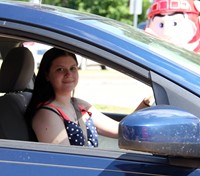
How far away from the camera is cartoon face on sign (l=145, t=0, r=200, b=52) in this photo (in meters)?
5.50

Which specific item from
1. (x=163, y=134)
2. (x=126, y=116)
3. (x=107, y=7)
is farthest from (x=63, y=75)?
(x=107, y=7)

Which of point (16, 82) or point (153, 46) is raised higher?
point (153, 46)

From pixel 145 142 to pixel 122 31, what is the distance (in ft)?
2.20

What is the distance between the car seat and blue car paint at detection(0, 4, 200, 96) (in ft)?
2.38

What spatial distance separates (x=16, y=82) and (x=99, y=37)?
1.20 meters

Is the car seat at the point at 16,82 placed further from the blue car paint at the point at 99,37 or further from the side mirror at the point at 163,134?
the side mirror at the point at 163,134

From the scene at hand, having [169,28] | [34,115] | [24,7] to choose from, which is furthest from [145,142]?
[169,28]

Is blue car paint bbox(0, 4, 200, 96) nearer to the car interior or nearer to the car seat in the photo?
the car interior

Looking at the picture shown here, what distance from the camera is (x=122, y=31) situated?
2199mm

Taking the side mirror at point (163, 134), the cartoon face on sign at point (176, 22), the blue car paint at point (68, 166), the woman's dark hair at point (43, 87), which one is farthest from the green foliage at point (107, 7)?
the side mirror at point (163, 134)

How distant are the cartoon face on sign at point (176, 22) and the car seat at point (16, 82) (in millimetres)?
2645

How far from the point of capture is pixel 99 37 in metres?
1.93

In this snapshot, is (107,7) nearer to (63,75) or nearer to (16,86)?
(16,86)

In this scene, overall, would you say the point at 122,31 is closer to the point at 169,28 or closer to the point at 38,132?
the point at 38,132
